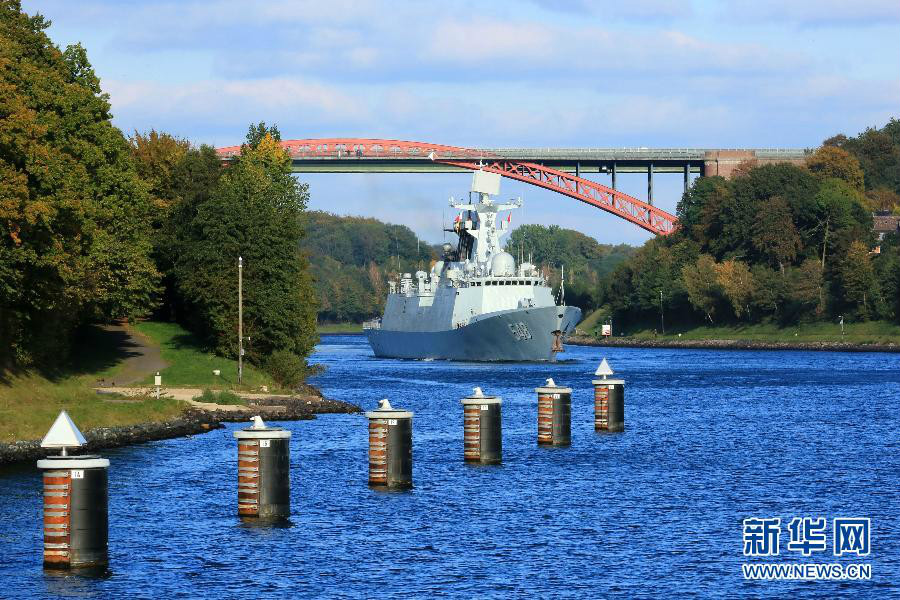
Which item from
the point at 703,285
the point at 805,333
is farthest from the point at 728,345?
the point at 703,285

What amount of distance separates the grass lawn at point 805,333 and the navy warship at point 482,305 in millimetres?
36701

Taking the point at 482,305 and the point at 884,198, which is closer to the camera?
the point at 482,305

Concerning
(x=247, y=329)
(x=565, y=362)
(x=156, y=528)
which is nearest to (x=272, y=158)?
(x=247, y=329)

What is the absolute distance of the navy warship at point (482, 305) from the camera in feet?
363

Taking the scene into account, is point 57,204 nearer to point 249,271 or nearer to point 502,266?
point 249,271

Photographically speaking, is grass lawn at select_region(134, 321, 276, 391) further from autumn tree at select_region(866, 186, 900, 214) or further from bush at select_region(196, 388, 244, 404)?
autumn tree at select_region(866, 186, 900, 214)

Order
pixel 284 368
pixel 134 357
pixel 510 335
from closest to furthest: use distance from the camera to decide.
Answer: pixel 284 368, pixel 134 357, pixel 510 335

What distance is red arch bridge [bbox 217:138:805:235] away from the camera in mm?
165125

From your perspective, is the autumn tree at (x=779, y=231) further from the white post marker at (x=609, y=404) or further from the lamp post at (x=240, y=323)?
the white post marker at (x=609, y=404)

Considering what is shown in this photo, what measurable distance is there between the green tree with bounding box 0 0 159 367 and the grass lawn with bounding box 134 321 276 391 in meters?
3.58

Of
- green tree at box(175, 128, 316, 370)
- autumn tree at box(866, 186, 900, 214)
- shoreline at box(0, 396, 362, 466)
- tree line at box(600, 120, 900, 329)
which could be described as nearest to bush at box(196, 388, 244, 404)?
shoreline at box(0, 396, 362, 466)

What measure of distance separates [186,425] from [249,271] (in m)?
21.3

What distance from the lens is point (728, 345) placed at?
157375 mm

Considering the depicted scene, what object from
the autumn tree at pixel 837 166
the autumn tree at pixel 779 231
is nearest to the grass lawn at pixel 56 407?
the autumn tree at pixel 779 231
